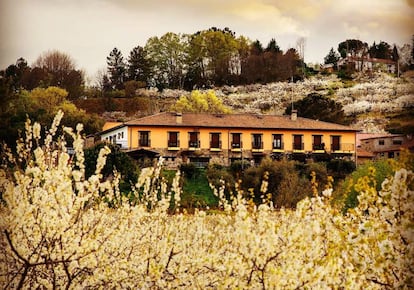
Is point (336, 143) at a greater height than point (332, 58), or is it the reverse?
point (332, 58)

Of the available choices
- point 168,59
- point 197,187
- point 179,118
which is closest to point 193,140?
point 179,118

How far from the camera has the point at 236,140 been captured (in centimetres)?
2008

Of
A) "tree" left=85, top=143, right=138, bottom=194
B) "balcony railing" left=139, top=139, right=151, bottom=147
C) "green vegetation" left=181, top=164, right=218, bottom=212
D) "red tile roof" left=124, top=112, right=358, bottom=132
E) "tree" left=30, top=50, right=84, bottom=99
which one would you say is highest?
"tree" left=30, top=50, right=84, bottom=99

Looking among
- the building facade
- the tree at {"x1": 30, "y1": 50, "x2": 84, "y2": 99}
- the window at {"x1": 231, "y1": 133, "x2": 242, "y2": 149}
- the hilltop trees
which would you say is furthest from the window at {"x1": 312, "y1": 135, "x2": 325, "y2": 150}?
the tree at {"x1": 30, "y1": 50, "x2": 84, "y2": 99}

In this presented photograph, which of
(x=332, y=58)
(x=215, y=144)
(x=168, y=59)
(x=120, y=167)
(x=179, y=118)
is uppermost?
(x=332, y=58)

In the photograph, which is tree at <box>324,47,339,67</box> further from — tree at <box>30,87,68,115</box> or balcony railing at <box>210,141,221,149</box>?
tree at <box>30,87,68,115</box>

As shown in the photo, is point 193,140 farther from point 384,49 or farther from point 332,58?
point 384,49

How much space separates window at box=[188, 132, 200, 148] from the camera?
19.6 m

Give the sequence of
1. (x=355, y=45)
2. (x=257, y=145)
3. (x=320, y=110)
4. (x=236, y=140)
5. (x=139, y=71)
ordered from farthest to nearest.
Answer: (x=320, y=110) < (x=257, y=145) < (x=236, y=140) < (x=139, y=71) < (x=355, y=45)

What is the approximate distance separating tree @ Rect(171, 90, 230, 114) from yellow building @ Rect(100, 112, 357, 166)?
3111mm

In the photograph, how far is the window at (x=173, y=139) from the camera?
63.2ft

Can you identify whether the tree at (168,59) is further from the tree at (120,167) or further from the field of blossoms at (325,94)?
the field of blossoms at (325,94)

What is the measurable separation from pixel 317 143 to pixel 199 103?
6078 millimetres

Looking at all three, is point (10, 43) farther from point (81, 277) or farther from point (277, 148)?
point (277, 148)
